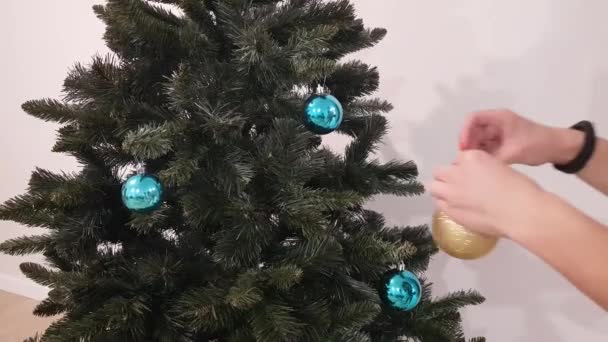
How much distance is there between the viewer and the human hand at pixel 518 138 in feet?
2.07

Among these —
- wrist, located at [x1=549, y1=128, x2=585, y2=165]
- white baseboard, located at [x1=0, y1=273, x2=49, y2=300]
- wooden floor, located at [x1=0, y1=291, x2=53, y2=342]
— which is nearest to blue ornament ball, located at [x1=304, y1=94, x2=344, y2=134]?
wrist, located at [x1=549, y1=128, x2=585, y2=165]

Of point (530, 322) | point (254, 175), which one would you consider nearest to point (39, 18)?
point (254, 175)

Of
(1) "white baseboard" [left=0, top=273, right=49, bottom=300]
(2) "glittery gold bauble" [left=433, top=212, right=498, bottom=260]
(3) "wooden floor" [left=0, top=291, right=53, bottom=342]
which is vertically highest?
(1) "white baseboard" [left=0, top=273, right=49, bottom=300]

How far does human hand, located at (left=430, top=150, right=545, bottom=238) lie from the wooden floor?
1.56 meters

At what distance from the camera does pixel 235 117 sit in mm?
608

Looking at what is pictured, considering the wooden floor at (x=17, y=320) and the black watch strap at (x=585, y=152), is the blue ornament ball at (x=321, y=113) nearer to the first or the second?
the black watch strap at (x=585, y=152)

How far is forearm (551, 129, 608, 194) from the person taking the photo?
644 mm

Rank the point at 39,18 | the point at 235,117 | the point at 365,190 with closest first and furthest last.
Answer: the point at 235,117 → the point at 365,190 → the point at 39,18

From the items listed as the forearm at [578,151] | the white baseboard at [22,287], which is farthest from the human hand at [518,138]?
the white baseboard at [22,287]

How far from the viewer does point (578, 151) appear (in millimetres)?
648

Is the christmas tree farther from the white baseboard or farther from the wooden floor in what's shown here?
the white baseboard

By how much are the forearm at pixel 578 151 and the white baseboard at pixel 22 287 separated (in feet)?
5.74

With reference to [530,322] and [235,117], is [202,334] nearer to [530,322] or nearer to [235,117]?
[235,117]

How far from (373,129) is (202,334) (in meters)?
0.37
